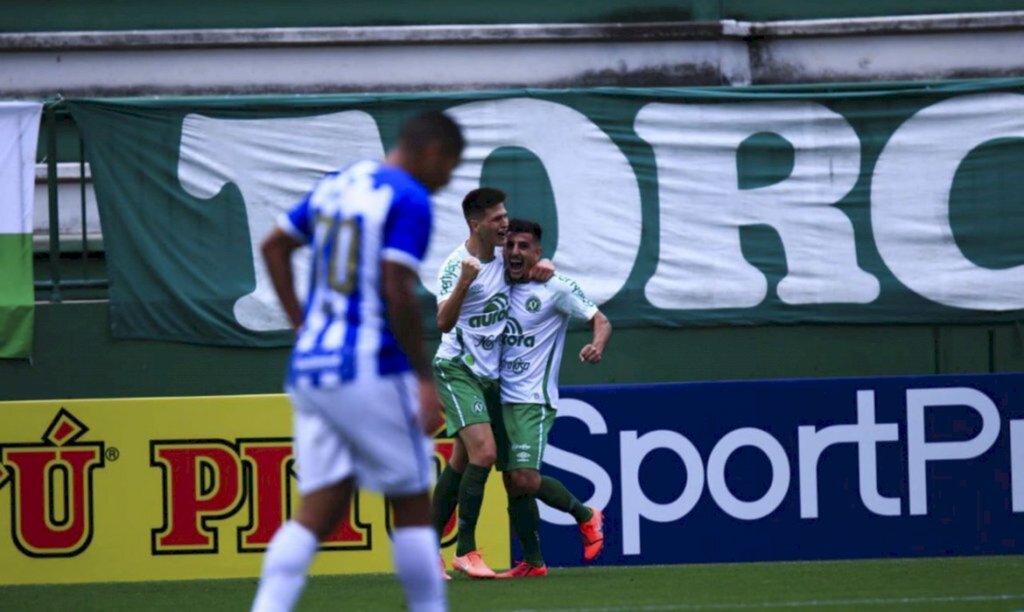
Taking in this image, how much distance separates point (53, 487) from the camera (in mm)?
10188

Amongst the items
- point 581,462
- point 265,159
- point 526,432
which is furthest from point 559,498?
point 265,159

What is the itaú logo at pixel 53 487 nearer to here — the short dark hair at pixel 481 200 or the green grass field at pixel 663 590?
the green grass field at pixel 663 590

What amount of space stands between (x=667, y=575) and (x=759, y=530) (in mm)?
1053

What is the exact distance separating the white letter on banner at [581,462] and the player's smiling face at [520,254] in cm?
140

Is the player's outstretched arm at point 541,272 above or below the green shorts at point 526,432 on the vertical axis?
above

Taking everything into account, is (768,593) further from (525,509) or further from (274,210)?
(274,210)

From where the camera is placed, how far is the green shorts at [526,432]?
9352 millimetres

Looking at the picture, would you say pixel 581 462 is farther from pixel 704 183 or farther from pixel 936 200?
pixel 936 200

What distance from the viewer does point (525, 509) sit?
947 cm

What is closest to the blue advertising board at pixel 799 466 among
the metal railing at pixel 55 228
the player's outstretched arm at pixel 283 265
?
the metal railing at pixel 55 228

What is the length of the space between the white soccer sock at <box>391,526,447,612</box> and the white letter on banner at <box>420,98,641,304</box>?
596 cm

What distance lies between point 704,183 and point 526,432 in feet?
9.43

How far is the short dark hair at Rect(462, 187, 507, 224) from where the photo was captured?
30.3 ft

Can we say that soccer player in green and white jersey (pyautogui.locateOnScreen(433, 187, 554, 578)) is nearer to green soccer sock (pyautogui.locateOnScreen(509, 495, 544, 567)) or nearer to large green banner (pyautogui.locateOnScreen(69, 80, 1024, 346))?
green soccer sock (pyautogui.locateOnScreen(509, 495, 544, 567))
